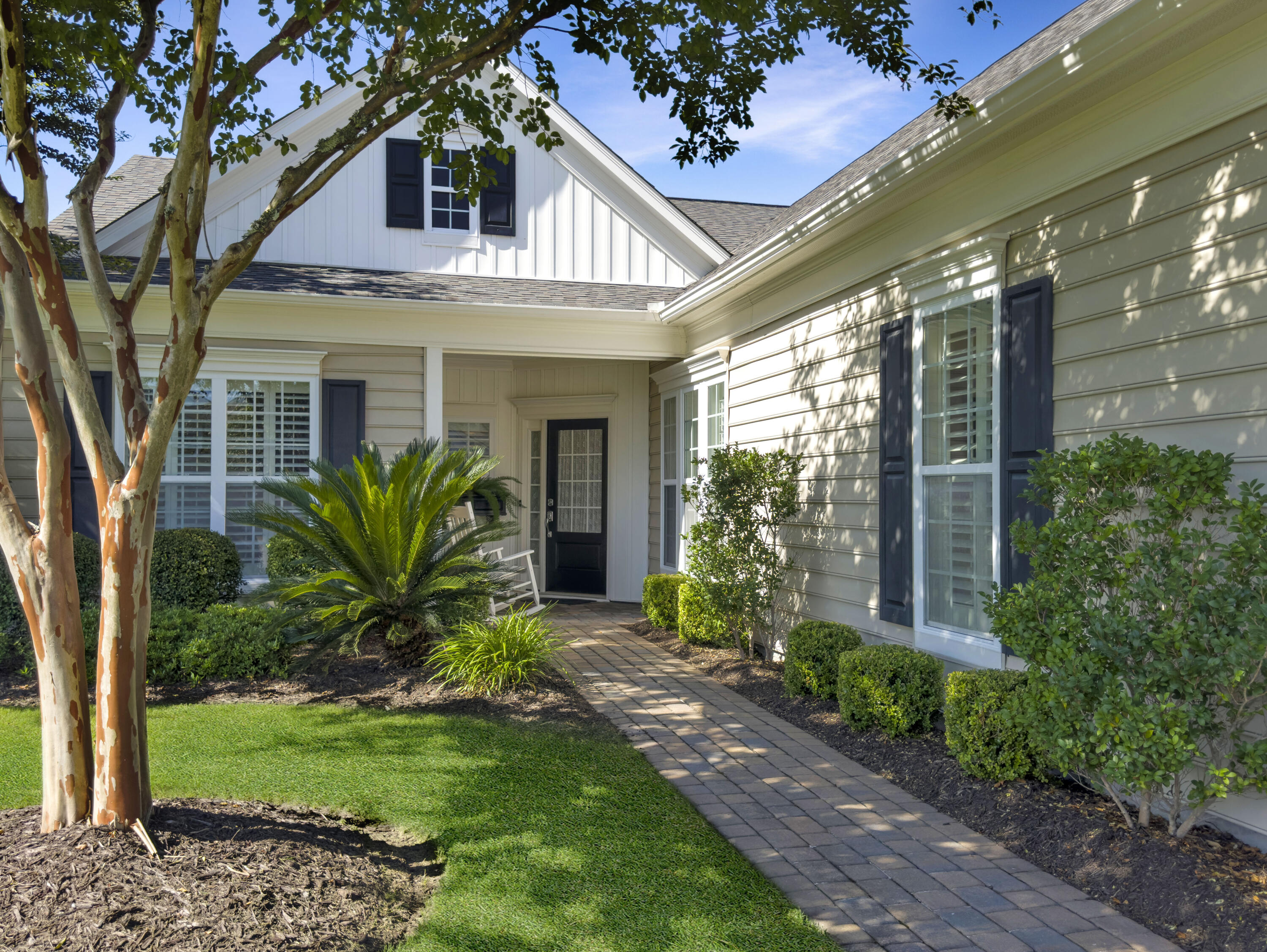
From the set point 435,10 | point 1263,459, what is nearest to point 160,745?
point 435,10

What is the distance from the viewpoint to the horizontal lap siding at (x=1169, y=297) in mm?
3551

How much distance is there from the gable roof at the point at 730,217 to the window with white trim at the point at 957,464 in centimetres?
566

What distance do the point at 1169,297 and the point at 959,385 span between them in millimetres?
1419

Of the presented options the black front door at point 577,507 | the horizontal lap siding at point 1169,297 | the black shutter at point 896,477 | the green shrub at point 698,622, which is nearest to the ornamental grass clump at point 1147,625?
the horizontal lap siding at point 1169,297

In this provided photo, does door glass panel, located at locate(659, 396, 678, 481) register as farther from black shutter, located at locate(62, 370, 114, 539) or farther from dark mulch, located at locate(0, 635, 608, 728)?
black shutter, located at locate(62, 370, 114, 539)

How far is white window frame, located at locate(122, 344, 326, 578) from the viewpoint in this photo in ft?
28.9

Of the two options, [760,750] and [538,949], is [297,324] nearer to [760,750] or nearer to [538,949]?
[760,750]

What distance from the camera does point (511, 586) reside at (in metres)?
8.76

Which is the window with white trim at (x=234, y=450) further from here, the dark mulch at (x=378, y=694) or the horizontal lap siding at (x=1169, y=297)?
the horizontal lap siding at (x=1169, y=297)

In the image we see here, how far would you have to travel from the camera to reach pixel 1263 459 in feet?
11.3

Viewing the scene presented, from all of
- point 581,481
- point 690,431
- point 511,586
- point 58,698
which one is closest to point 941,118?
point 690,431

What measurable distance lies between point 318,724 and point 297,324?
4.82 m

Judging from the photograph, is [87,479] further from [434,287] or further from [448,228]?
[448,228]

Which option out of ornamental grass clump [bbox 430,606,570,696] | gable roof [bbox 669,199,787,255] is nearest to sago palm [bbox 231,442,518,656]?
ornamental grass clump [bbox 430,606,570,696]
